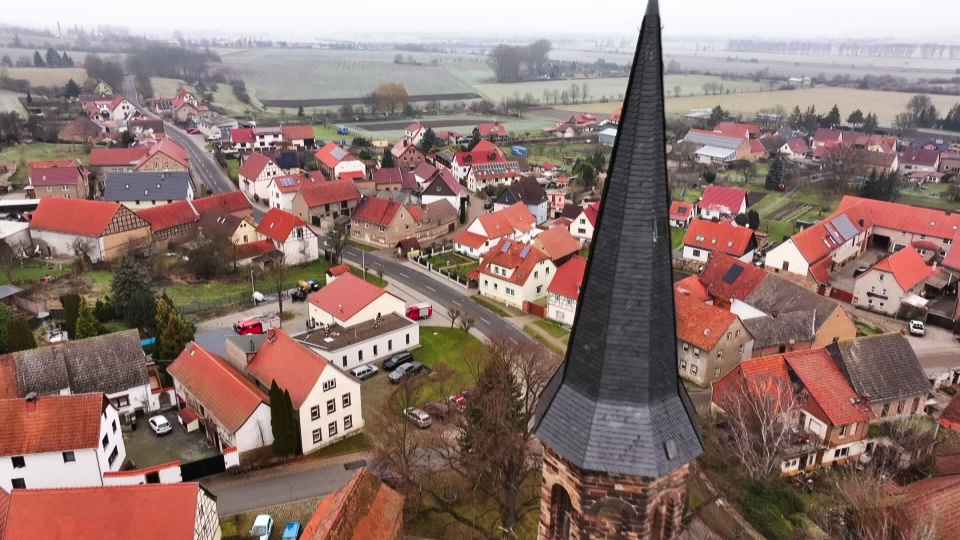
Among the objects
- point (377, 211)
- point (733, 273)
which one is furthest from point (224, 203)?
point (733, 273)

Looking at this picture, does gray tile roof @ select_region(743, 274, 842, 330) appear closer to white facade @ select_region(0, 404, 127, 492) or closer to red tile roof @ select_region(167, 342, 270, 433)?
red tile roof @ select_region(167, 342, 270, 433)

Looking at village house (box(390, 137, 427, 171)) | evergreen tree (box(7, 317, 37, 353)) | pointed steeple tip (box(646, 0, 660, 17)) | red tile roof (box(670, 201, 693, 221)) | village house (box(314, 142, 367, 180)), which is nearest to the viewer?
pointed steeple tip (box(646, 0, 660, 17))

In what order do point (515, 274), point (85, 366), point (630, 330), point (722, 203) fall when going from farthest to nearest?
1. point (722, 203)
2. point (515, 274)
3. point (85, 366)
4. point (630, 330)

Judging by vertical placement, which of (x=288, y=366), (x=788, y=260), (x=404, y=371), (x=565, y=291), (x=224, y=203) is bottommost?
(x=404, y=371)

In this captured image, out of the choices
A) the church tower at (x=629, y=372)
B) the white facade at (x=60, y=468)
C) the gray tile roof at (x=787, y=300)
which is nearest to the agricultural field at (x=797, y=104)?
the gray tile roof at (x=787, y=300)

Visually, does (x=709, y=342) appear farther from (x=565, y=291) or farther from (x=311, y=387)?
(x=311, y=387)

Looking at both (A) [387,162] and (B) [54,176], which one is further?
(A) [387,162]

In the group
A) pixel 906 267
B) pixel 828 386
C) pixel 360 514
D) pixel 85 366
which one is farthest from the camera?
pixel 906 267

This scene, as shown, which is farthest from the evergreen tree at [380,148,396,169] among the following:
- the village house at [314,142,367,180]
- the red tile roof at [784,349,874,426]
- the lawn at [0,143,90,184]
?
the red tile roof at [784,349,874,426]
